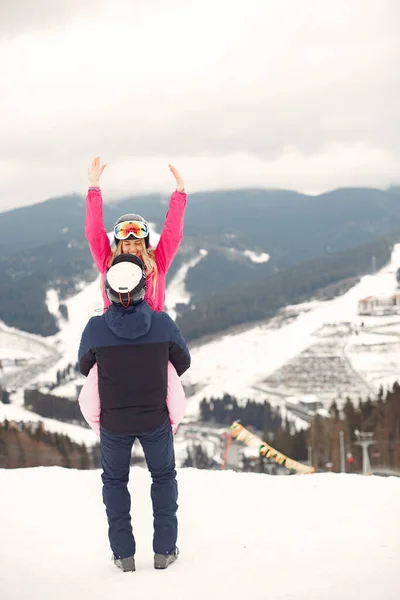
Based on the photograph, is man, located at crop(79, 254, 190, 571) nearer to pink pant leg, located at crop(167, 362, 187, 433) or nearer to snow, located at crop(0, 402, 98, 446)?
pink pant leg, located at crop(167, 362, 187, 433)

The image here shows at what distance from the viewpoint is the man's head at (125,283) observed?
522 centimetres

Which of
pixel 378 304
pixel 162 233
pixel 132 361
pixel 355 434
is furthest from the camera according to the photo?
pixel 378 304

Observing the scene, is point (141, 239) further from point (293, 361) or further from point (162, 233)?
point (293, 361)

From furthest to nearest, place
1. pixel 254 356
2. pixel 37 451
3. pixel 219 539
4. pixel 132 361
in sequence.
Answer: pixel 254 356 → pixel 37 451 → pixel 219 539 → pixel 132 361

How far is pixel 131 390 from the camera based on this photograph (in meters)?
5.38

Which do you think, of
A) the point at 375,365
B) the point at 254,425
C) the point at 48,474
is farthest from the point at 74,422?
the point at 48,474

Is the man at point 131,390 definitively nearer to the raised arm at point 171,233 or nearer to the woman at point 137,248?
the woman at point 137,248

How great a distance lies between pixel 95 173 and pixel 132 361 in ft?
6.51

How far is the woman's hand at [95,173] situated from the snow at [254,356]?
4356 inches

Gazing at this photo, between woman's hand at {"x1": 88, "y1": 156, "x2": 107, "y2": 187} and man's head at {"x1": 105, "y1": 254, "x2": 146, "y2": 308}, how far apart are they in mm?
1272

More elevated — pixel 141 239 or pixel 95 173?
pixel 95 173

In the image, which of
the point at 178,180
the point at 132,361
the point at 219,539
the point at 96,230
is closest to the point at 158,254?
the point at 96,230

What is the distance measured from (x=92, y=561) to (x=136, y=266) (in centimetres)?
270

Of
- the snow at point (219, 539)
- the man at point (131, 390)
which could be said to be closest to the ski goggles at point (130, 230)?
the man at point (131, 390)
